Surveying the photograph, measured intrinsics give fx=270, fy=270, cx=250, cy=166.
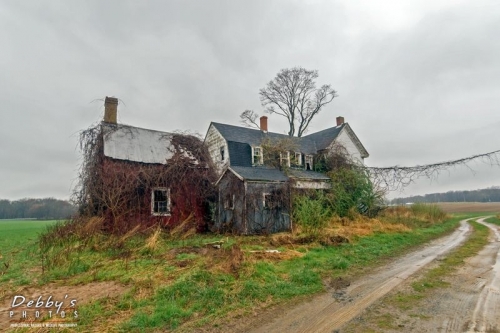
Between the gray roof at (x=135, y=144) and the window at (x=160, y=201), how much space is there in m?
1.85

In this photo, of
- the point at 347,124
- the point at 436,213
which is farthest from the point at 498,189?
the point at 347,124

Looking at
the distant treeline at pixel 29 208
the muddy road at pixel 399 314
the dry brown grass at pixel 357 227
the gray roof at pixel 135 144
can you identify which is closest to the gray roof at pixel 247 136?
the gray roof at pixel 135 144

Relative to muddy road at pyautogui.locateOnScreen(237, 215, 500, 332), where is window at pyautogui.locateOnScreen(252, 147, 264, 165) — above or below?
above

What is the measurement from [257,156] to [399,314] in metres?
17.4

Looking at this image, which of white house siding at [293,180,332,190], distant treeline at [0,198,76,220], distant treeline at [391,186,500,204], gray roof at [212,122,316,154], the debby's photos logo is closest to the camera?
the debby's photos logo

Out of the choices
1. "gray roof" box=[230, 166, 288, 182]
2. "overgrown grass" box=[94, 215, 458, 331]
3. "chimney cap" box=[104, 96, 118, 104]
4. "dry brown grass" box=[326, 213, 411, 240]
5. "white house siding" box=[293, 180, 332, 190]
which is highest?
"chimney cap" box=[104, 96, 118, 104]

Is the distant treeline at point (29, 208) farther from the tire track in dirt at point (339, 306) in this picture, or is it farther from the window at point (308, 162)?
the tire track in dirt at point (339, 306)

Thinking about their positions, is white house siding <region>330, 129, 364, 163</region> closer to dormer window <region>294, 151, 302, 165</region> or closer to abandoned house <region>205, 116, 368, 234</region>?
abandoned house <region>205, 116, 368, 234</region>

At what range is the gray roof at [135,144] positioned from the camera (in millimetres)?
15562

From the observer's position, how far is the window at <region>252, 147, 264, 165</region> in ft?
70.0

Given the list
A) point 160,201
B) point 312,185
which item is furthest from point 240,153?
point 160,201

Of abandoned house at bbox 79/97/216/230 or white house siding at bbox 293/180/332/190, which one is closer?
abandoned house at bbox 79/97/216/230

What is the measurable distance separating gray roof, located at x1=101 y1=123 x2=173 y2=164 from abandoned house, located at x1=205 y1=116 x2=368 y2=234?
3.73 metres

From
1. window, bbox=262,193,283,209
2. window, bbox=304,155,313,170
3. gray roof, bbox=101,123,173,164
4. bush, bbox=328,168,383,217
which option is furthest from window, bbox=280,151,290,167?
gray roof, bbox=101,123,173,164
